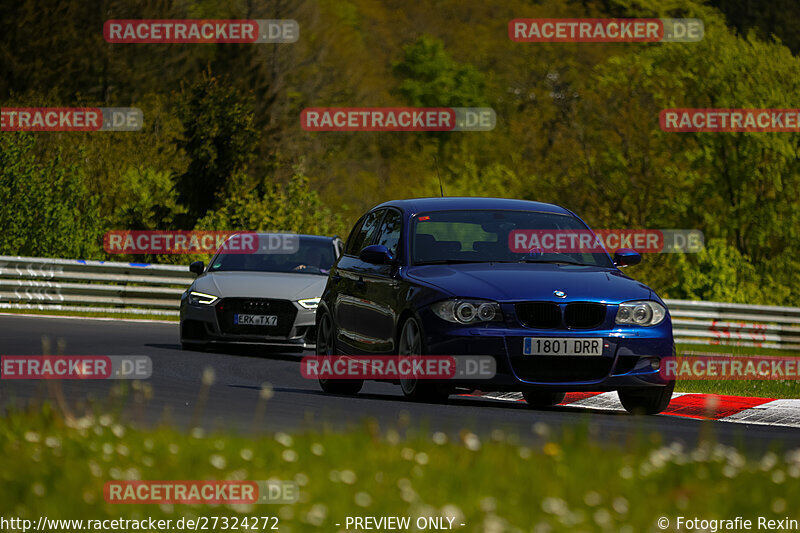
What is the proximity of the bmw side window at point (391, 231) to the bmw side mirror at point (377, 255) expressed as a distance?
9.2 inches

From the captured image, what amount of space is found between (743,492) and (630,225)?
40849 mm

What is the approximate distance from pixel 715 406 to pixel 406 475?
7573mm

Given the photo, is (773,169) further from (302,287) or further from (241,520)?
(241,520)

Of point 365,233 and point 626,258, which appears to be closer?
point 626,258

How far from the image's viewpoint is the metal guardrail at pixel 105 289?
93.8 feet
